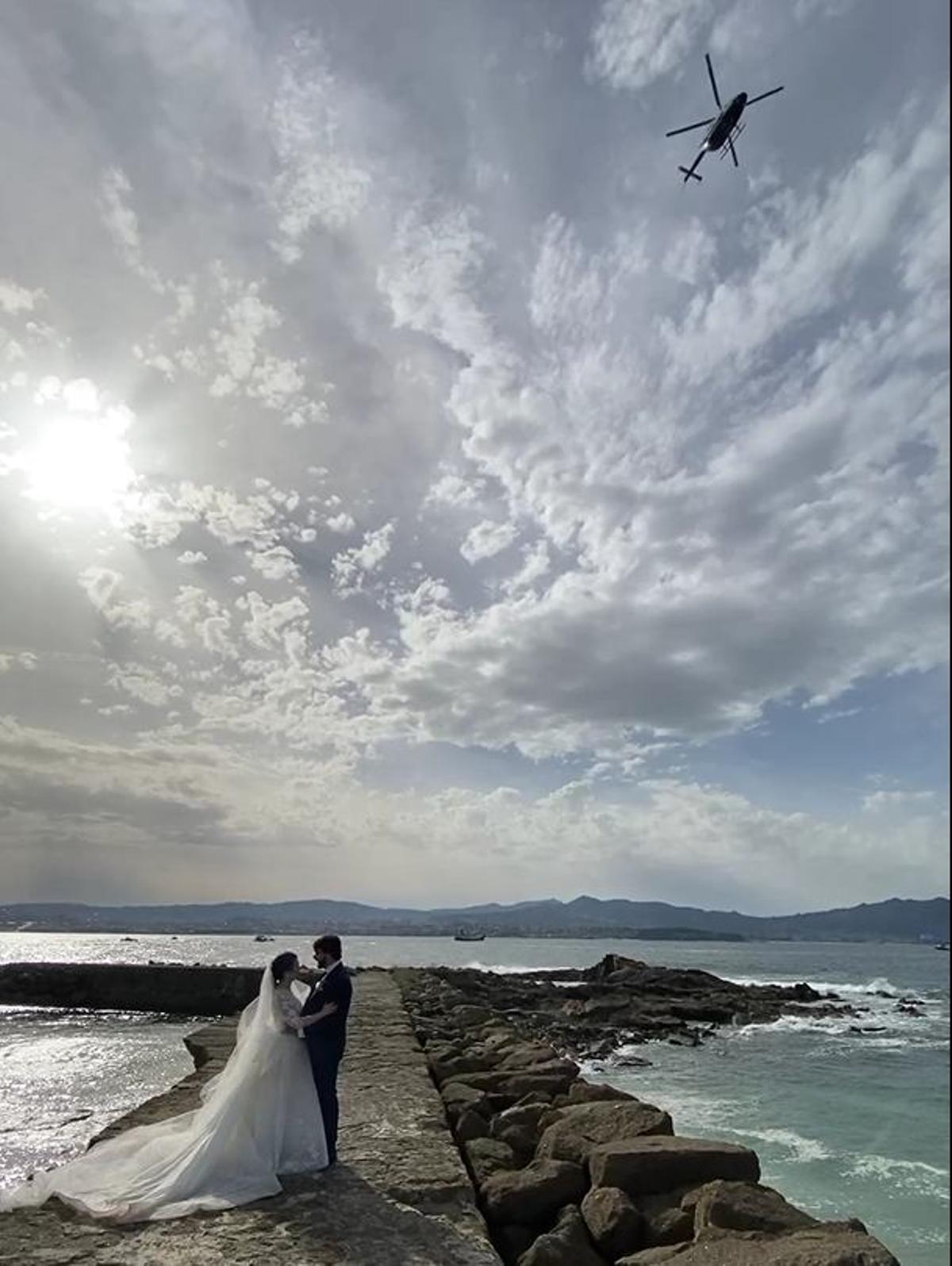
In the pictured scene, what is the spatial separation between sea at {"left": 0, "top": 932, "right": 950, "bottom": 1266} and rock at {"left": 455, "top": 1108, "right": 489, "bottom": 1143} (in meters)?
2.16

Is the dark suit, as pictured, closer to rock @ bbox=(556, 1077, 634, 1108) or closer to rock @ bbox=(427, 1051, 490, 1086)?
rock @ bbox=(556, 1077, 634, 1108)

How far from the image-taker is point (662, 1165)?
5.95 meters

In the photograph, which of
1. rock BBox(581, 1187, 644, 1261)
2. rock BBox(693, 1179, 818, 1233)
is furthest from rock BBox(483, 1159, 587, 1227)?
rock BBox(693, 1179, 818, 1233)

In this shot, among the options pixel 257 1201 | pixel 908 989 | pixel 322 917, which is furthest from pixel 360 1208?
pixel 908 989

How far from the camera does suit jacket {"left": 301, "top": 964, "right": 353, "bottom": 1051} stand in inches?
219

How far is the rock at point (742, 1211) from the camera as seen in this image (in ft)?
16.4

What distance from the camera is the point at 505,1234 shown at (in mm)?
5641

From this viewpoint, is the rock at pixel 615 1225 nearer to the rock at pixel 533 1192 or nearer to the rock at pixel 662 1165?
the rock at pixel 662 1165

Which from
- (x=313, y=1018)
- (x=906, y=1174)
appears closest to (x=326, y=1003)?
(x=313, y=1018)

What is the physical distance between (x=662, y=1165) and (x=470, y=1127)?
2.24m

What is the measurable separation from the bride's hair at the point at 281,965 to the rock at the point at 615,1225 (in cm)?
254

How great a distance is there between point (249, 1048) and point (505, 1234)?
2.14 metres

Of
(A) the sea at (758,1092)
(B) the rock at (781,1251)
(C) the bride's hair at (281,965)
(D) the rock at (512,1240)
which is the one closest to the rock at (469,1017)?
(A) the sea at (758,1092)

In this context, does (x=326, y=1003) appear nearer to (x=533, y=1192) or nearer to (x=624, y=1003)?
(x=533, y=1192)
